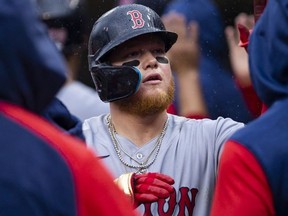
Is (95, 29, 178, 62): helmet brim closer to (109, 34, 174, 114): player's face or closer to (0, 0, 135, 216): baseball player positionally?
(109, 34, 174, 114): player's face

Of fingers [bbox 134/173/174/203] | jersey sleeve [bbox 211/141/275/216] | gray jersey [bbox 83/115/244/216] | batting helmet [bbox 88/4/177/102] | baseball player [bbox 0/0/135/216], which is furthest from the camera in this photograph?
batting helmet [bbox 88/4/177/102]

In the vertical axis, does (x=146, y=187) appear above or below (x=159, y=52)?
below

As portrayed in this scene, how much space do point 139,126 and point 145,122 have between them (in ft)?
0.10

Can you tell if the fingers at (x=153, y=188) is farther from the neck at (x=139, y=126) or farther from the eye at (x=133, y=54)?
the eye at (x=133, y=54)

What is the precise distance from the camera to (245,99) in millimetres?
5535

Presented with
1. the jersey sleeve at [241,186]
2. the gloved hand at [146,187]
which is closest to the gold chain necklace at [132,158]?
the gloved hand at [146,187]

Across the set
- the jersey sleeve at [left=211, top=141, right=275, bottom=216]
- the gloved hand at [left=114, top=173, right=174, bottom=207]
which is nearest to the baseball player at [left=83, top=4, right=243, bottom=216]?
the gloved hand at [left=114, top=173, right=174, bottom=207]

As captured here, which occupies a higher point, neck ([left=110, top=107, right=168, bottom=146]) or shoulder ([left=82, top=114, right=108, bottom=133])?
shoulder ([left=82, top=114, right=108, bottom=133])

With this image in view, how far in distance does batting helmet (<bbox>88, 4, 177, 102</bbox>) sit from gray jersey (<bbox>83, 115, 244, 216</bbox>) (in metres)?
0.17

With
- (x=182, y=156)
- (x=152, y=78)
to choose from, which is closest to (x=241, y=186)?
(x=182, y=156)

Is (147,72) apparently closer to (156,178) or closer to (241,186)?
(156,178)

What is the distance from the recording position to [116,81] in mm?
4191

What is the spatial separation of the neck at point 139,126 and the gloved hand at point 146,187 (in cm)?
52

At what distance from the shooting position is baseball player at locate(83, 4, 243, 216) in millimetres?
4012
